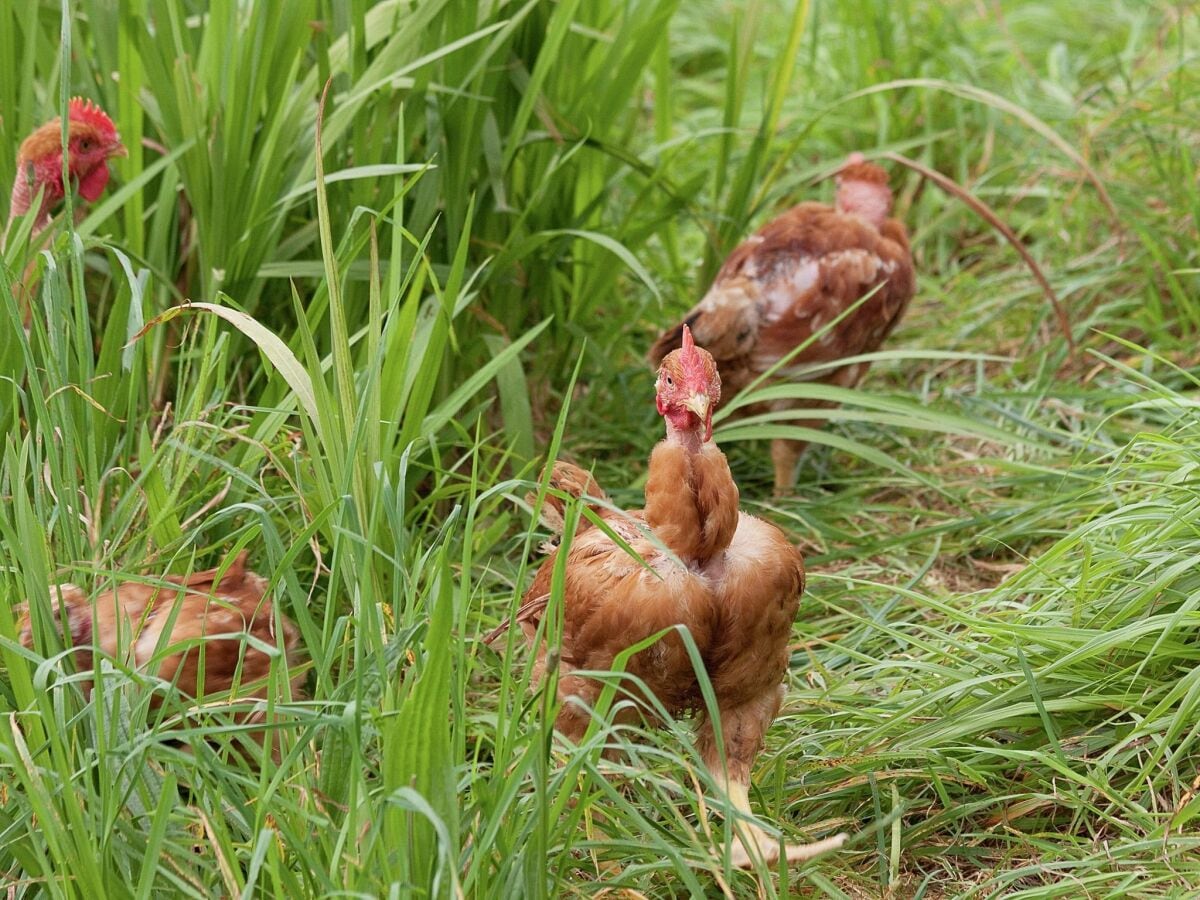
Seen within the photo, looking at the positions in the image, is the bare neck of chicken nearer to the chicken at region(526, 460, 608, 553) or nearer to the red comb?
the chicken at region(526, 460, 608, 553)

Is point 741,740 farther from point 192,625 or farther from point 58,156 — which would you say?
point 58,156

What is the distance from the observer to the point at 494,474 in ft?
9.14

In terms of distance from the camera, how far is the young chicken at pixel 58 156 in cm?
325

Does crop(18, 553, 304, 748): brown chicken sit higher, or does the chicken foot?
crop(18, 553, 304, 748): brown chicken

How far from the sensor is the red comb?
3311mm

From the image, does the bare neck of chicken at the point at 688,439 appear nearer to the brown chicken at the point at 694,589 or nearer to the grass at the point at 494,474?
the brown chicken at the point at 694,589

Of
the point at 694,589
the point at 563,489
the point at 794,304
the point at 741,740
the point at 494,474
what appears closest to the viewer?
the point at 694,589

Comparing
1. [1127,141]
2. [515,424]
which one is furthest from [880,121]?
[515,424]

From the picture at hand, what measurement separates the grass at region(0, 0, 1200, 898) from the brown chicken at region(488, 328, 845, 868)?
0.47 ft

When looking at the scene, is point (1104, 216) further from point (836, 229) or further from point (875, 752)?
point (875, 752)

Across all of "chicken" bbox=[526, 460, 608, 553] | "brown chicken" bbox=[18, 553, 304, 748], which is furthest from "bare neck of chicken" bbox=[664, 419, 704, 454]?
Answer: "brown chicken" bbox=[18, 553, 304, 748]

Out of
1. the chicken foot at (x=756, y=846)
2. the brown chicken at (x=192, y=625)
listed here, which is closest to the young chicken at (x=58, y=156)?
the brown chicken at (x=192, y=625)

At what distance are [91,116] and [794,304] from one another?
6.28ft

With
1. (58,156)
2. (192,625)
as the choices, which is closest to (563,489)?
(192,625)
